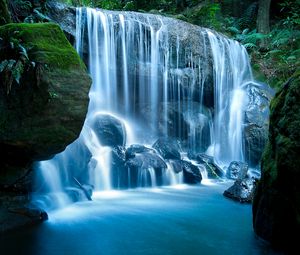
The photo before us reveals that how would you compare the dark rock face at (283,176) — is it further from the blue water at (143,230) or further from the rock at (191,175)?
the rock at (191,175)

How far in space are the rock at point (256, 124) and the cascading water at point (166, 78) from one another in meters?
0.31

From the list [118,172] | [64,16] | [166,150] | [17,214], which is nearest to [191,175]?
[166,150]

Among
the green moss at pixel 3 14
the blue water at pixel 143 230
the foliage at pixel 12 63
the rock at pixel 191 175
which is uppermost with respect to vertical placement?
the green moss at pixel 3 14

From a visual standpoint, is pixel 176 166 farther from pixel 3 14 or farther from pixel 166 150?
pixel 3 14

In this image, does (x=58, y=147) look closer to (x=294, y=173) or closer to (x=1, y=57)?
(x=1, y=57)

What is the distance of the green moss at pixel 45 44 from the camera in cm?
539

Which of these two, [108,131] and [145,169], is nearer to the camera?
[145,169]

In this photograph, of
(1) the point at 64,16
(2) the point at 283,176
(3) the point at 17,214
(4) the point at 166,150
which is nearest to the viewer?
(2) the point at 283,176

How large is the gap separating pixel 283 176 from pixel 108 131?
7.11m

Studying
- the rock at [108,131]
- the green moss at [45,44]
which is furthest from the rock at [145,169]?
the green moss at [45,44]

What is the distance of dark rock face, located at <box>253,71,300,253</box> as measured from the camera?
4.11 meters

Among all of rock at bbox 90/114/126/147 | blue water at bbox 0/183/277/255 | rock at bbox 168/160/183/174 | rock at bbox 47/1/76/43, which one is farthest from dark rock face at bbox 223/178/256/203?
rock at bbox 47/1/76/43

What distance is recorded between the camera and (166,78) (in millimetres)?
13305

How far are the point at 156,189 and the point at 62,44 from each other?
4.80 meters
